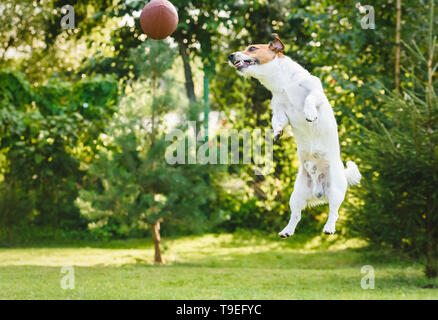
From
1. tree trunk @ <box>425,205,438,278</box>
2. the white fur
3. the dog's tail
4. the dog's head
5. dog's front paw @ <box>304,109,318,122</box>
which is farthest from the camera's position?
tree trunk @ <box>425,205,438,278</box>

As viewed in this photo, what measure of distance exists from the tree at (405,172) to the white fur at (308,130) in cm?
495

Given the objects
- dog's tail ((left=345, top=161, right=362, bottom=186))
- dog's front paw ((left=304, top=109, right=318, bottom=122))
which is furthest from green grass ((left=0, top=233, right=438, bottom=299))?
dog's front paw ((left=304, top=109, right=318, bottom=122))

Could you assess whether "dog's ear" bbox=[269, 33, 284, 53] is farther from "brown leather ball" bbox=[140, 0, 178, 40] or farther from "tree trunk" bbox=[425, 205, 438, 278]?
"tree trunk" bbox=[425, 205, 438, 278]

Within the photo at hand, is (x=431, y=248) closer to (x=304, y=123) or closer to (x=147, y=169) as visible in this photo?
(x=147, y=169)

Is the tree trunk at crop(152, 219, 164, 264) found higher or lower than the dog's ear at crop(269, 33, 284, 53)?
lower

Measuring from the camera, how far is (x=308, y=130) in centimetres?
229

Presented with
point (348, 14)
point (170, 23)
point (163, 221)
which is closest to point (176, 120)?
point (163, 221)

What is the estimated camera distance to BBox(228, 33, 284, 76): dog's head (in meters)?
2.42

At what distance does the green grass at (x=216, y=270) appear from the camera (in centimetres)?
772

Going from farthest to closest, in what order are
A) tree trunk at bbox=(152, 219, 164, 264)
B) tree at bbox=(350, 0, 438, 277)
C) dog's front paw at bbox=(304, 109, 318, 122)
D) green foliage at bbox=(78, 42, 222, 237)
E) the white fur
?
1. tree trunk at bbox=(152, 219, 164, 264)
2. green foliage at bbox=(78, 42, 222, 237)
3. tree at bbox=(350, 0, 438, 277)
4. the white fur
5. dog's front paw at bbox=(304, 109, 318, 122)

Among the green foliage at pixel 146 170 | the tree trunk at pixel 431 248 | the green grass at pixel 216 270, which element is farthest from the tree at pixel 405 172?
the green foliage at pixel 146 170

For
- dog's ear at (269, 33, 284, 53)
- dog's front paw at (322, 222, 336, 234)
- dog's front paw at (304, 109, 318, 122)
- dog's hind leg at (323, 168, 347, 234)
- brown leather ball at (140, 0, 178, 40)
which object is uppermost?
brown leather ball at (140, 0, 178, 40)

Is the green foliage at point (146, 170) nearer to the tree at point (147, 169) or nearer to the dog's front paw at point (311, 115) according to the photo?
the tree at point (147, 169)

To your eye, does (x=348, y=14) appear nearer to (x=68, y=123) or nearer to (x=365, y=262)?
(x=365, y=262)
